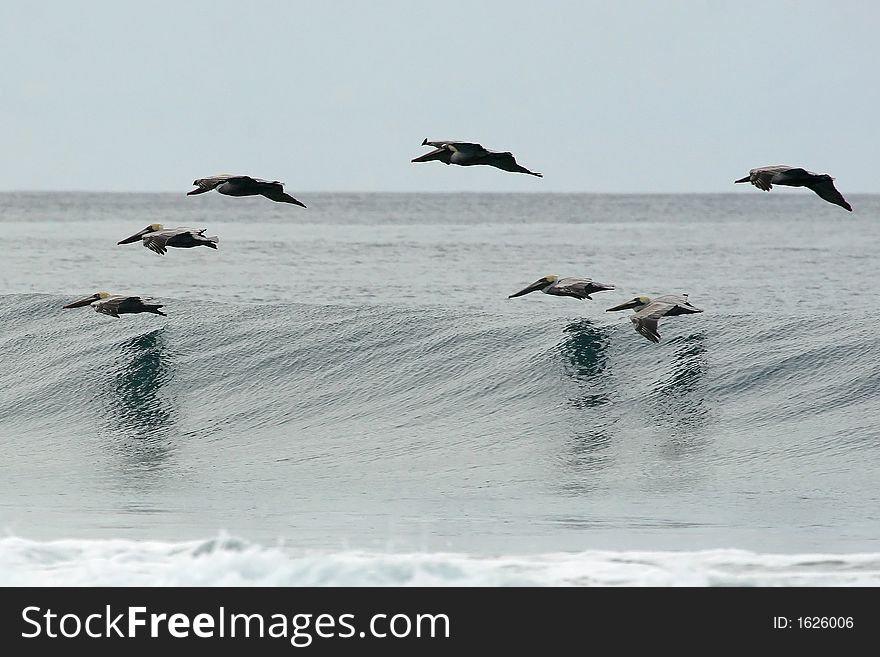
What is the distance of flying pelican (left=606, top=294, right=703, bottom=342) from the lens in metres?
21.0

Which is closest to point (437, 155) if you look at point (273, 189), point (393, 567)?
point (273, 189)

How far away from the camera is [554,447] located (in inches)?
858

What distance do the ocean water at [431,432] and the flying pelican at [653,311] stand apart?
1933mm

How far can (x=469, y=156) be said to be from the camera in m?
17.9

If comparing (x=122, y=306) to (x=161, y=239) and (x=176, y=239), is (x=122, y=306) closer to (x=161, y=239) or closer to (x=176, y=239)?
(x=161, y=239)

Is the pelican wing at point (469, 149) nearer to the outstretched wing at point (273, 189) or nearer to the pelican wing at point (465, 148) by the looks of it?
the pelican wing at point (465, 148)

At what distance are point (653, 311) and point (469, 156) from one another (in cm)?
522

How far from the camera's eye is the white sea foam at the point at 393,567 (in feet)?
47.8

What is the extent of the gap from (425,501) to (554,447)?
3892 millimetres

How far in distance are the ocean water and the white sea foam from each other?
40 mm

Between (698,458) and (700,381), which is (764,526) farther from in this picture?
(700,381)

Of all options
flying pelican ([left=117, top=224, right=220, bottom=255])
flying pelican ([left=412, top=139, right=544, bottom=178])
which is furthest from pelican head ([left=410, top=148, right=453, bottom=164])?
flying pelican ([left=117, top=224, right=220, bottom=255])

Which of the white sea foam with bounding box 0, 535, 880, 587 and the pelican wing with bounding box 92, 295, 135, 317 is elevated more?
the pelican wing with bounding box 92, 295, 135, 317

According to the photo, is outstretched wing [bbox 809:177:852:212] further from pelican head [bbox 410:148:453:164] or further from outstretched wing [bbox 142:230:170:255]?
outstretched wing [bbox 142:230:170:255]
